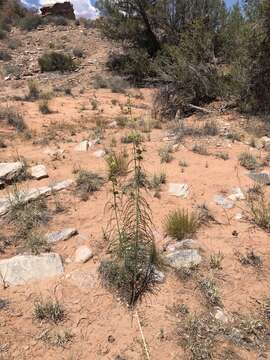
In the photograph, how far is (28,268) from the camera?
3186 mm

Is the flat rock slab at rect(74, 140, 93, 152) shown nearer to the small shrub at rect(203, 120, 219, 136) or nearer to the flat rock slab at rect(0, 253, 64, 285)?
the small shrub at rect(203, 120, 219, 136)

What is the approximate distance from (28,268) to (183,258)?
1.32 metres

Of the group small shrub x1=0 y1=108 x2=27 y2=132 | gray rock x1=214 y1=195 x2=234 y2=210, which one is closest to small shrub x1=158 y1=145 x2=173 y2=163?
gray rock x1=214 y1=195 x2=234 y2=210

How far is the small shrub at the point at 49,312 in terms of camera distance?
2.70m

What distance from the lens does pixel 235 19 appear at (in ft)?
37.2

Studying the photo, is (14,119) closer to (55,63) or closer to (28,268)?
(28,268)

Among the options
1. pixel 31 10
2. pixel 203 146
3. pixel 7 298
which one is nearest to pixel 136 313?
pixel 7 298

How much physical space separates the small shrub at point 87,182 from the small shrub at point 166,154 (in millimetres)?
1095

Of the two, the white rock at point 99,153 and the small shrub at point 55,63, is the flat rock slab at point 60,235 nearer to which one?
the white rock at point 99,153

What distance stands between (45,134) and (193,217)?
4076mm

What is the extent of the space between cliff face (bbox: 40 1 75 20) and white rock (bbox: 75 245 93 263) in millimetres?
23246

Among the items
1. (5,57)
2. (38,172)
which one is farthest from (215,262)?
(5,57)

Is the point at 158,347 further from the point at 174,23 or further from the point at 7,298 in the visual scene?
the point at 174,23

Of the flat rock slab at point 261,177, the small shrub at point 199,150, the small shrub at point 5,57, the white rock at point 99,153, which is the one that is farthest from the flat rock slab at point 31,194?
the small shrub at point 5,57
